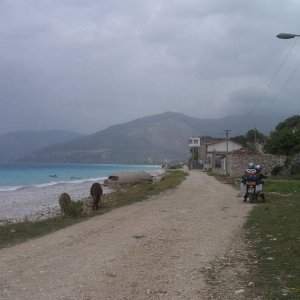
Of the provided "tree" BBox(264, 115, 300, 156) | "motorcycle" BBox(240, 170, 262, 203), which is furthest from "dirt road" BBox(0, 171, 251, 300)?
"tree" BBox(264, 115, 300, 156)

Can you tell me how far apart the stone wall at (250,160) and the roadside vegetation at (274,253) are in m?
29.1

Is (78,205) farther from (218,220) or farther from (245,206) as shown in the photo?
(245,206)

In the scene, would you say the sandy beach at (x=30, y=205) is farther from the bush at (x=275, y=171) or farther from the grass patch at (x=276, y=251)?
the bush at (x=275, y=171)

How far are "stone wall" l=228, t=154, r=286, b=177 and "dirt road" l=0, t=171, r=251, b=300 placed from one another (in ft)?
105

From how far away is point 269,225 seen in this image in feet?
44.5

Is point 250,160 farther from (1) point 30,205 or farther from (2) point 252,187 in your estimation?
(2) point 252,187

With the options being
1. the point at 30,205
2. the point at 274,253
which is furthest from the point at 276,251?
the point at 30,205

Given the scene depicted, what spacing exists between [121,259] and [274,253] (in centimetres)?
303

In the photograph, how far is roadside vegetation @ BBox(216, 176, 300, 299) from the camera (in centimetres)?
698

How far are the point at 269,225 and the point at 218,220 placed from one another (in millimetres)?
1850

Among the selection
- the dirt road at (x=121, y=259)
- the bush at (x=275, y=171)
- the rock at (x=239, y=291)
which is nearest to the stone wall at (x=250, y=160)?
the bush at (x=275, y=171)

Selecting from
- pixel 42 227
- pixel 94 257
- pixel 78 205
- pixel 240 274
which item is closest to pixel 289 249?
pixel 240 274

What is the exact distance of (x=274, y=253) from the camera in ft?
31.3

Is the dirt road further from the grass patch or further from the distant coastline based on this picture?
the distant coastline
